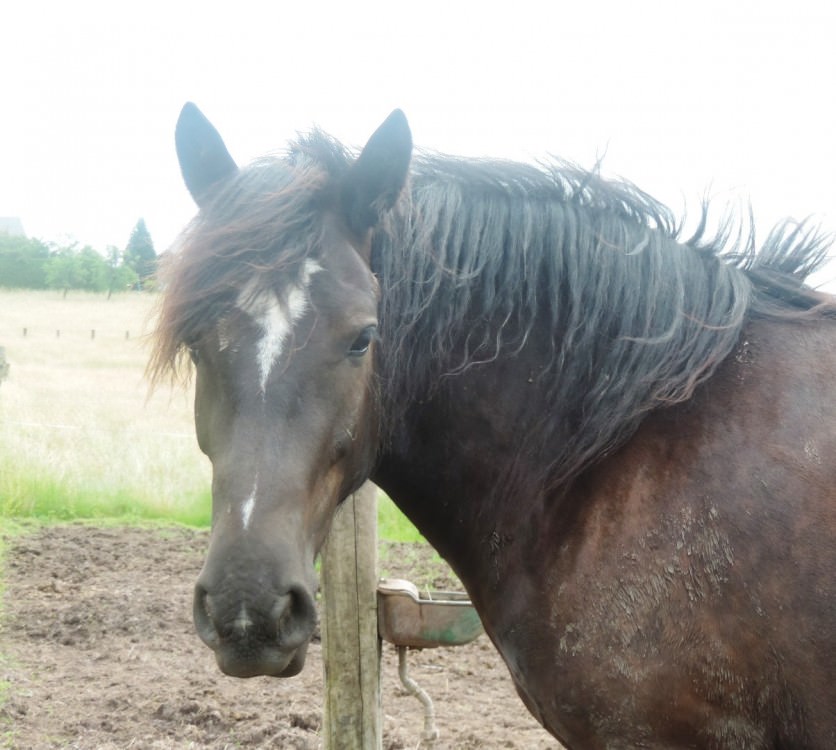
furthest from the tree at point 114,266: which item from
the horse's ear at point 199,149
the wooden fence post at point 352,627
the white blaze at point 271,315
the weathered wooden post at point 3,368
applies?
the white blaze at point 271,315

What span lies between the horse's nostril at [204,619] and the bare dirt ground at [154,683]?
9.91 feet

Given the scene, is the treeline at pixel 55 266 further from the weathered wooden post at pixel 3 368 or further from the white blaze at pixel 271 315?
the white blaze at pixel 271 315

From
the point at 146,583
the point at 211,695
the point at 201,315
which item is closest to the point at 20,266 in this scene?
the point at 146,583

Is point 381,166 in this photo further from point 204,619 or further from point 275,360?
point 204,619

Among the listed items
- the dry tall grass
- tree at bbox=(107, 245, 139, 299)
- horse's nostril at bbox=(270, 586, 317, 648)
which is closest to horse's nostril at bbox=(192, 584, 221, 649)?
horse's nostril at bbox=(270, 586, 317, 648)

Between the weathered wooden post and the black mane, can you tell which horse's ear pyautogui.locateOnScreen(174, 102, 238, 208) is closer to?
the black mane

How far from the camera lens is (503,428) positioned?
2.53 meters

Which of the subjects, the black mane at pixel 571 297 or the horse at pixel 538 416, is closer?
the horse at pixel 538 416

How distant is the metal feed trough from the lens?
3359 mm

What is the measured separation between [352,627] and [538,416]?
160cm

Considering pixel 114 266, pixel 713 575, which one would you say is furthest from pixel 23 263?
pixel 713 575

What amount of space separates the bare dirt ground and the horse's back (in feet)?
9.31

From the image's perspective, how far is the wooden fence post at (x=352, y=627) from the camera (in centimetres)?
352

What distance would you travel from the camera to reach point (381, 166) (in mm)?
2400
